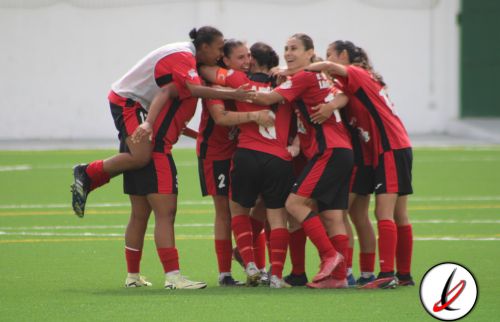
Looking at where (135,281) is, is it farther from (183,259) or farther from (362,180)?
(362,180)

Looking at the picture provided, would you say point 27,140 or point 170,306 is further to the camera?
point 27,140

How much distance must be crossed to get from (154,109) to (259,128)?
82 cm

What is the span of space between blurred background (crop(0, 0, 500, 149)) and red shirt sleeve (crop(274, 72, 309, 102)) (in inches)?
790

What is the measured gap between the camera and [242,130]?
9.20 metres

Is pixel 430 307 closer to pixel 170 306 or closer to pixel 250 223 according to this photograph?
pixel 170 306

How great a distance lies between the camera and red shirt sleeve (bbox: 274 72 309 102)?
8883 millimetres

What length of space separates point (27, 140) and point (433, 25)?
10.4 m

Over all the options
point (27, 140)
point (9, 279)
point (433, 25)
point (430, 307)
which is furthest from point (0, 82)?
point (430, 307)

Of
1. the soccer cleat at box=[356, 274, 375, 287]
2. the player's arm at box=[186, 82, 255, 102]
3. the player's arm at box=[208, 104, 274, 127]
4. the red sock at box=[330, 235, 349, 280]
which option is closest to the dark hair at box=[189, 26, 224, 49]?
the player's arm at box=[186, 82, 255, 102]

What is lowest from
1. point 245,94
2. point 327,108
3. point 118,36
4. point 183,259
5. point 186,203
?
point 186,203

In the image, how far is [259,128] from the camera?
9.12 meters

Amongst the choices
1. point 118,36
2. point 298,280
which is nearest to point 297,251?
point 298,280

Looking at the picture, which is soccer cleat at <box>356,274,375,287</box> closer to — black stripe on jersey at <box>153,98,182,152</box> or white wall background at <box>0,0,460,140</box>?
black stripe on jersey at <box>153,98,182,152</box>

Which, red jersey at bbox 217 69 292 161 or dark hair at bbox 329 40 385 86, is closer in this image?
red jersey at bbox 217 69 292 161
